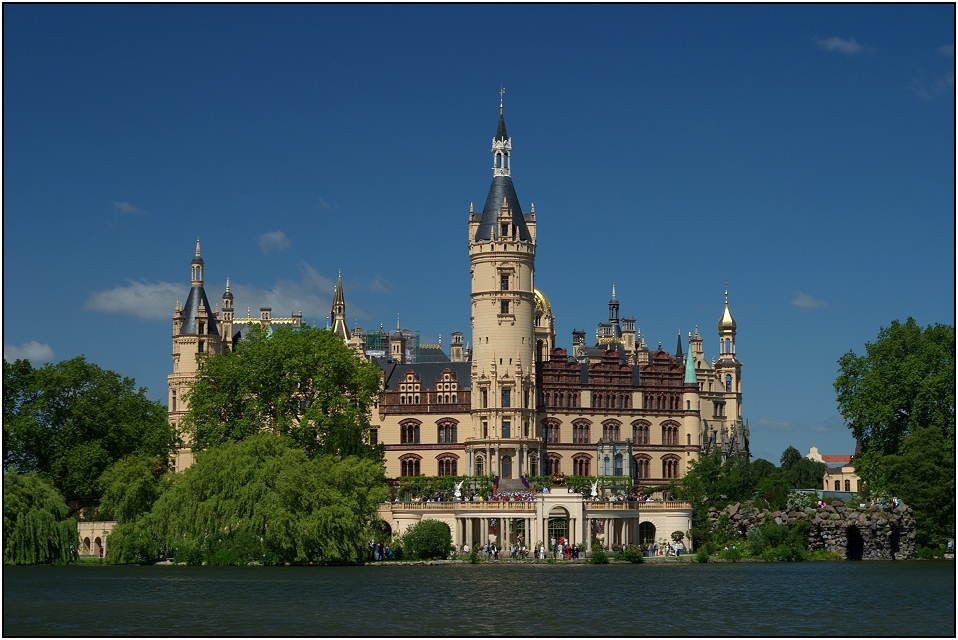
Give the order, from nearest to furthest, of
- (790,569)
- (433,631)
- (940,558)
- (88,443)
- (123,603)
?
(433,631) → (123,603) → (790,569) → (940,558) → (88,443)

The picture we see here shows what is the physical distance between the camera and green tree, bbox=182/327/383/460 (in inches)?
3364

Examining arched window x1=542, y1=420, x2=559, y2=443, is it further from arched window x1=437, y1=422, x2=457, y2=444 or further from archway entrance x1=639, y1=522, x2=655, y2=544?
archway entrance x1=639, y1=522, x2=655, y2=544

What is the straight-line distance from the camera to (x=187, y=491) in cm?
6806

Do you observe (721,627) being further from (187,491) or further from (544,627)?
(187,491)

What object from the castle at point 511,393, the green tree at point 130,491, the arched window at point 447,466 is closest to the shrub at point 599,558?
the green tree at point 130,491

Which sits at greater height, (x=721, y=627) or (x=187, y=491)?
(x=187, y=491)

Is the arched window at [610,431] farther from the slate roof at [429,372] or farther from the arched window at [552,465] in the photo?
the slate roof at [429,372]

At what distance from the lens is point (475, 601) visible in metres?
49.6

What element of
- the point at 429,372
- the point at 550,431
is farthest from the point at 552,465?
the point at 429,372

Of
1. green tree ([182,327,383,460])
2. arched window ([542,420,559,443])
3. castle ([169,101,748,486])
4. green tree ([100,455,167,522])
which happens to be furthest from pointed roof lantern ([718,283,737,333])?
green tree ([100,455,167,522])

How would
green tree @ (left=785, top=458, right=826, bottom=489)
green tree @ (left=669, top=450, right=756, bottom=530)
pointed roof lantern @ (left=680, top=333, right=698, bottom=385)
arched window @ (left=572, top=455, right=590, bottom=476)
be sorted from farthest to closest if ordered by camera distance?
green tree @ (left=785, top=458, right=826, bottom=489) < pointed roof lantern @ (left=680, top=333, right=698, bottom=385) < arched window @ (left=572, top=455, right=590, bottom=476) < green tree @ (left=669, top=450, right=756, bottom=530)

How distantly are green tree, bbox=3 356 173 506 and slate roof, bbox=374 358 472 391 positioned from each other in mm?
25985

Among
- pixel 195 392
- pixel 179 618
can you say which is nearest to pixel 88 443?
pixel 195 392

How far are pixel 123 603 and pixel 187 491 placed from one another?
20020 mm
